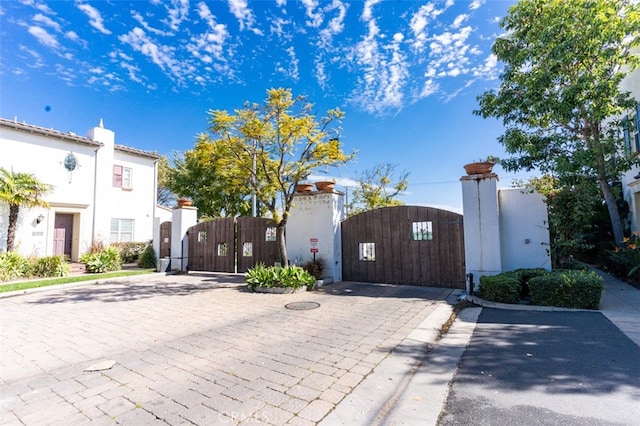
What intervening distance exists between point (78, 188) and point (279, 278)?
1254 cm

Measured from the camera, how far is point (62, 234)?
47.5 feet

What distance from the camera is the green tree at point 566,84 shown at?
7465 millimetres

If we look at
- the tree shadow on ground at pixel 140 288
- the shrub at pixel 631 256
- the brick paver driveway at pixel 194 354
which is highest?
the shrub at pixel 631 256

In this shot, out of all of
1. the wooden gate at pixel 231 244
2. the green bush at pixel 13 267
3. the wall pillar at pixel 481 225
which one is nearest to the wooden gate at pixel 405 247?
the wall pillar at pixel 481 225

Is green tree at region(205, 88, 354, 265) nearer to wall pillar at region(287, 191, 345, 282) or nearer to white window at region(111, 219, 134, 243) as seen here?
wall pillar at region(287, 191, 345, 282)

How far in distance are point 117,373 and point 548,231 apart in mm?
8718

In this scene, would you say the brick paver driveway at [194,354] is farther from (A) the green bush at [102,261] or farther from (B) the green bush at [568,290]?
(A) the green bush at [102,261]

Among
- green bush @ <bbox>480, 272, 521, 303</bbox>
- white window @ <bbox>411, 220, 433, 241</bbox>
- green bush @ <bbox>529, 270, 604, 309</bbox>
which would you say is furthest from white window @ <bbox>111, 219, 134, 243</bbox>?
green bush @ <bbox>529, 270, 604, 309</bbox>

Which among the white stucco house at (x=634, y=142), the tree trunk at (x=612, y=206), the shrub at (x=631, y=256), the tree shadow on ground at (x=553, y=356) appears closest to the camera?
the tree shadow on ground at (x=553, y=356)

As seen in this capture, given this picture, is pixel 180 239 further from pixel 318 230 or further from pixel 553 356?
pixel 553 356

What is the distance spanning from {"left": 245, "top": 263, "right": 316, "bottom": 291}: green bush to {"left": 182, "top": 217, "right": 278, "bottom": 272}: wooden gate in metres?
2.60

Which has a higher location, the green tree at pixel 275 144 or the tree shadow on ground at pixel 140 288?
the green tree at pixel 275 144

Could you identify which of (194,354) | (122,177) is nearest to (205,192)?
(122,177)

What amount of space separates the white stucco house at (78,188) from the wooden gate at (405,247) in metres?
13.1
